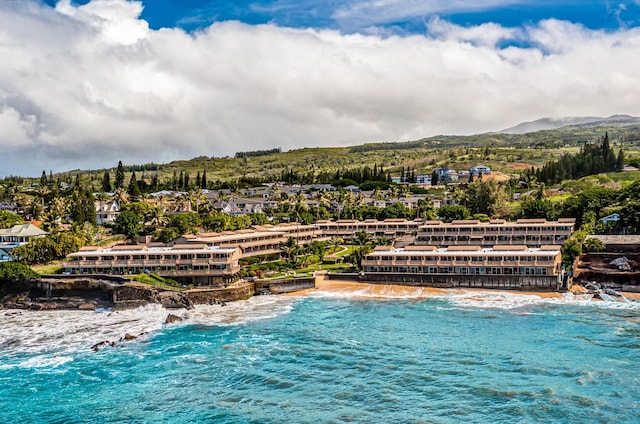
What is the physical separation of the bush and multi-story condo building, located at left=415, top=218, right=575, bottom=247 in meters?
70.8

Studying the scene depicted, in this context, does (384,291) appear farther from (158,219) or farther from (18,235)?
(18,235)

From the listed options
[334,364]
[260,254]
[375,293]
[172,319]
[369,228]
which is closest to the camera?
[334,364]

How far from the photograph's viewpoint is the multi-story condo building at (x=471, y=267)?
88.1m

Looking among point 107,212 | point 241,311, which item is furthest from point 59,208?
point 241,311

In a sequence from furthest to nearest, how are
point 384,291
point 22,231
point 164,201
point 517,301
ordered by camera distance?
point 164,201 → point 22,231 → point 384,291 → point 517,301

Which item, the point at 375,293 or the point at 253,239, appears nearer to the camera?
the point at 375,293

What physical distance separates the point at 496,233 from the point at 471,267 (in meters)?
29.2

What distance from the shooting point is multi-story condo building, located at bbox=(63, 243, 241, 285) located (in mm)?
92938

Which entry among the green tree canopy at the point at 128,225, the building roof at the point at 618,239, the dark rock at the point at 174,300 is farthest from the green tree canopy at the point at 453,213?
the dark rock at the point at 174,300

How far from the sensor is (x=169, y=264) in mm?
94000

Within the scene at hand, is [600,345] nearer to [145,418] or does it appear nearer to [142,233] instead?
[145,418]

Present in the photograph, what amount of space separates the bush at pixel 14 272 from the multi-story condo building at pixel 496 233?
7076 centimetres

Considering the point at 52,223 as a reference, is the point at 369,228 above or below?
below

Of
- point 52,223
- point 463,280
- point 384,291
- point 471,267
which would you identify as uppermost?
point 52,223
